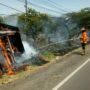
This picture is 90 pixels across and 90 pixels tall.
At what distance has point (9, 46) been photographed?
1725 centimetres

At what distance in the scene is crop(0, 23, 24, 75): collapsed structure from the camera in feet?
50.2

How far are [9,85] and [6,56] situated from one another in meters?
4.11

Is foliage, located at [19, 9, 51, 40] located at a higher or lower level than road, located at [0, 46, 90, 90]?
higher

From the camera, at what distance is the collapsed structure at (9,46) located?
15305mm

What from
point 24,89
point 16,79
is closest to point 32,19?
point 16,79

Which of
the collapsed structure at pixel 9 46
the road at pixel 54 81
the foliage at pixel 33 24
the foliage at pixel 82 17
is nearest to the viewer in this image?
the road at pixel 54 81

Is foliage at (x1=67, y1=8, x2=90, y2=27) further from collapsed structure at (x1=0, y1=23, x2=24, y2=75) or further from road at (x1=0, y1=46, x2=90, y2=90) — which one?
road at (x1=0, y1=46, x2=90, y2=90)

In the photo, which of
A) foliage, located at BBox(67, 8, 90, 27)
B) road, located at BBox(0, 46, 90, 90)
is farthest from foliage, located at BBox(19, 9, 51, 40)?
road, located at BBox(0, 46, 90, 90)

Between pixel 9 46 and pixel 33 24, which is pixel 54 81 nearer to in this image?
pixel 9 46

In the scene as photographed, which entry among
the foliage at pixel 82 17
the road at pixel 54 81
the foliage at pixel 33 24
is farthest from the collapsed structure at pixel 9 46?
the foliage at pixel 82 17

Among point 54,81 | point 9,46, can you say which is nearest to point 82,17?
point 9,46

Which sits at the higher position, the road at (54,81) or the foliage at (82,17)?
the foliage at (82,17)

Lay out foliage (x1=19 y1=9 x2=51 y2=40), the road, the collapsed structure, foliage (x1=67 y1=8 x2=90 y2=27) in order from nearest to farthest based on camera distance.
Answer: the road, the collapsed structure, foliage (x1=19 y1=9 x2=51 y2=40), foliage (x1=67 y1=8 x2=90 y2=27)

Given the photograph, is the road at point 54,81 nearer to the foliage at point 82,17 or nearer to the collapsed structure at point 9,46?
the collapsed structure at point 9,46
